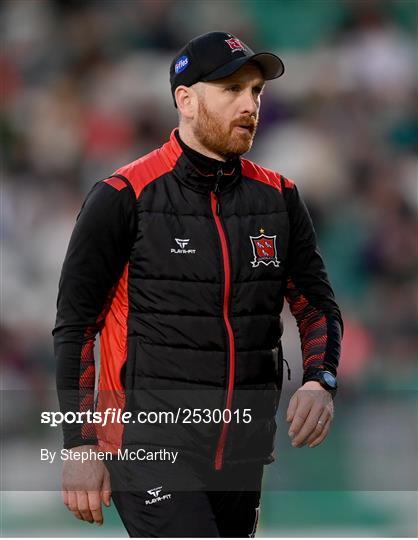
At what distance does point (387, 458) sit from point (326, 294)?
2.24 meters

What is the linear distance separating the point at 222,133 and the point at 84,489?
110cm

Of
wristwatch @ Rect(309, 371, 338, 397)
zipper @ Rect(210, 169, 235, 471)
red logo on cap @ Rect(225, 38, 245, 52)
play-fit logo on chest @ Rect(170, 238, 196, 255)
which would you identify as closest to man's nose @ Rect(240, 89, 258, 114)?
red logo on cap @ Rect(225, 38, 245, 52)

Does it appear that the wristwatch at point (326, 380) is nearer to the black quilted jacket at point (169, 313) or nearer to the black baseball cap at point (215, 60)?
the black quilted jacket at point (169, 313)

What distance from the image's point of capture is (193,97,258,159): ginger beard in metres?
3.21

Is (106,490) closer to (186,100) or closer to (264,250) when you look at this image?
(264,250)

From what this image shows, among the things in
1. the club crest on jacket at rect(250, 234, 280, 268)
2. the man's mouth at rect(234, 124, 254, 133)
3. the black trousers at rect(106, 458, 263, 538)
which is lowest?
the black trousers at rect(106, 458, 263, 538)

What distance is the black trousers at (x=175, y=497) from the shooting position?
3.04 metres

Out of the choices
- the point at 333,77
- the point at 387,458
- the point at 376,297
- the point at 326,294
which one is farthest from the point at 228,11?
the point at 326,294

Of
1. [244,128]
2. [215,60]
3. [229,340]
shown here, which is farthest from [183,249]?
[215,60]

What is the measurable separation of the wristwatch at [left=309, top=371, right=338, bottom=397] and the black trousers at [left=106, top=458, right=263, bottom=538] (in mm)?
339

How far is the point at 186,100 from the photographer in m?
3.29

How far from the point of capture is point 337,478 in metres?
5.27

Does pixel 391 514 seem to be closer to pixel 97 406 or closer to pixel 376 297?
pixel 376 297

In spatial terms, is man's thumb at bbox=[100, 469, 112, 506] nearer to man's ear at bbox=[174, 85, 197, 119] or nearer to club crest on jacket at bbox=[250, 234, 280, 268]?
club crest on jacket at bbox=[250, 234, 280, 268]
